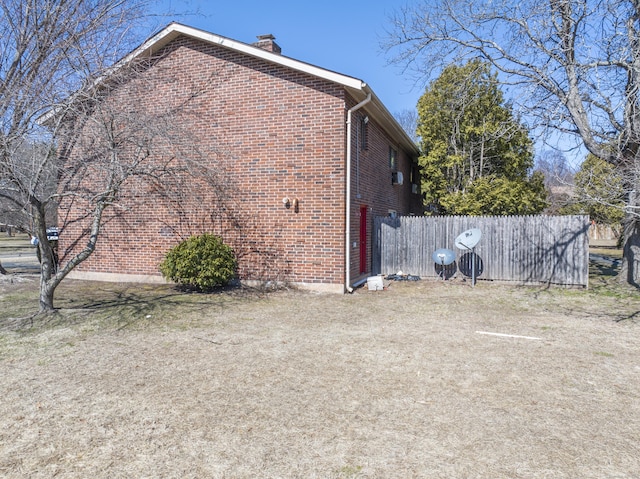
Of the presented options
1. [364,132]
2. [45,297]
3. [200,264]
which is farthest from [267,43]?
[45,297]

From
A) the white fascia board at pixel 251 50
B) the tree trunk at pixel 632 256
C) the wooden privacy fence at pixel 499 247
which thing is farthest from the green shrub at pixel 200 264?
the tree trunk at pixel 632 256

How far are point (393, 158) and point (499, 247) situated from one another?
17.1 ft

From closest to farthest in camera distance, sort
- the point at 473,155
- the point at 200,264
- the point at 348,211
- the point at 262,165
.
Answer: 1. the point at 200,264
2. the point at 348,211
3. the point at 262,165
4. the point at 473,155

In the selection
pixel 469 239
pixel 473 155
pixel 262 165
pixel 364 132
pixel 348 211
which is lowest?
pixel 469 239

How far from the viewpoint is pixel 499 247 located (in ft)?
37.8

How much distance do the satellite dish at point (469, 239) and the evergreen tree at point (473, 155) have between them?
18.2ft

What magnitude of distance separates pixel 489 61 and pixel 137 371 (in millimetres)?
11036

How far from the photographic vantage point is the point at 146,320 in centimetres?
714

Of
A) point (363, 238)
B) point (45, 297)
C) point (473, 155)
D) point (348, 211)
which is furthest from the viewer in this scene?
point (473, 155)

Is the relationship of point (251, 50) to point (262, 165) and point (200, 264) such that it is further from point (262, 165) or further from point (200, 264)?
point (200, 264)

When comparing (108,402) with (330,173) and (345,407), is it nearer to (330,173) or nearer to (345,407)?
(345,407)

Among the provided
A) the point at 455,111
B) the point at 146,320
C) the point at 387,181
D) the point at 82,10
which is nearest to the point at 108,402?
the point at 146,320

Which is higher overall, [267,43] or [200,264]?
[267,43]

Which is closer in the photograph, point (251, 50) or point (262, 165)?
point (251, 50)
